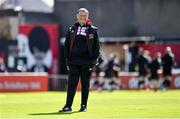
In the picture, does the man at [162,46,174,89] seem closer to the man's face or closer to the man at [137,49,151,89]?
the man at [137,49,151,89]

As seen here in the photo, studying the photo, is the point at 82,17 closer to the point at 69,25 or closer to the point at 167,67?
the point at 167,67

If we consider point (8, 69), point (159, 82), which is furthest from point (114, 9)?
point (159, 82)

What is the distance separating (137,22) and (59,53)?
646 centimetres

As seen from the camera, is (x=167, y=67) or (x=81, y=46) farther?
(x=167, y=67)

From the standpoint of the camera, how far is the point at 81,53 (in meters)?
16.3

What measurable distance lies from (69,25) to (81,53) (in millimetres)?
35287

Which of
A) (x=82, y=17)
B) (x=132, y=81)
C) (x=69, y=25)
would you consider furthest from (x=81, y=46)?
(x=69, y=25)

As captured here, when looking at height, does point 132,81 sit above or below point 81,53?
below

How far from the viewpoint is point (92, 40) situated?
16.3 metres

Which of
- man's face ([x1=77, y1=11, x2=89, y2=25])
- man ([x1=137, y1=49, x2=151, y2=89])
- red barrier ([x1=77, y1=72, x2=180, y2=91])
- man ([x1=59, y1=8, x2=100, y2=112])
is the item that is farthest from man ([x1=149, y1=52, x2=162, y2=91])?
man's face ([x1=77, y1=11, x2=89, y2=25])

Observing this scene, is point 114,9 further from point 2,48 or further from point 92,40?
point 92,40

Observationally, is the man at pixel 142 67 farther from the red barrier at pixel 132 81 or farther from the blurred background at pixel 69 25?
the blurred background at pixel 69 25

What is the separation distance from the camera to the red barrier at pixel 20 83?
38125 millimetres

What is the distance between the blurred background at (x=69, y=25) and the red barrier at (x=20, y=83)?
3278 millimetres
